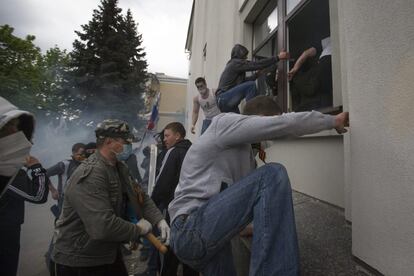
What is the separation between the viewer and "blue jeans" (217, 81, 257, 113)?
405 cm

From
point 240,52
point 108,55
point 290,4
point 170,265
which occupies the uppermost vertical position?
point 108,55

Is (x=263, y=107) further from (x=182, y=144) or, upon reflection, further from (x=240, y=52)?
(x=240, y=52)

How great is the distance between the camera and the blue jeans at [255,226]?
5.11ft

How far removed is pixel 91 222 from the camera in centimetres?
205

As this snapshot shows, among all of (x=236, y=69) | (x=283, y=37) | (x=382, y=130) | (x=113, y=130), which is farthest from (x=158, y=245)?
(x=283, y=37)

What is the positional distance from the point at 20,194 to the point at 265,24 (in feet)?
15.3

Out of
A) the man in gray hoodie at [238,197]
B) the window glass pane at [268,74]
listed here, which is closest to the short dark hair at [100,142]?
the man in gray hoodie at [238,197]

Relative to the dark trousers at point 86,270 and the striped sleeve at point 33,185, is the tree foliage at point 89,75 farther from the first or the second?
the dark trousers at point 86,270

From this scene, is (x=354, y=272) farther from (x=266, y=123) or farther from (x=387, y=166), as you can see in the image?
(x=266, y=123)

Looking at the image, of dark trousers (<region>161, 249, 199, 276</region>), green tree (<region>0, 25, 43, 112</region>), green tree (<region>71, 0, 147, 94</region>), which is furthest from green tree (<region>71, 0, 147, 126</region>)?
dark trousers (<region>161, 249, 199, 276</region>)

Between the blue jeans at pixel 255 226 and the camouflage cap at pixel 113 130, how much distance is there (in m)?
1.08

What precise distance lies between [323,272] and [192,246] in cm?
86

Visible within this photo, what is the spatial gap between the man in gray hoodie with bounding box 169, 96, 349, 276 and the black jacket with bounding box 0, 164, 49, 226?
199 cm

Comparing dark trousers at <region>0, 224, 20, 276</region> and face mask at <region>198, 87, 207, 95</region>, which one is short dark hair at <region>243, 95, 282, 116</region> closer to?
dark trousers at <region>0, 224, 20, 276</region>
